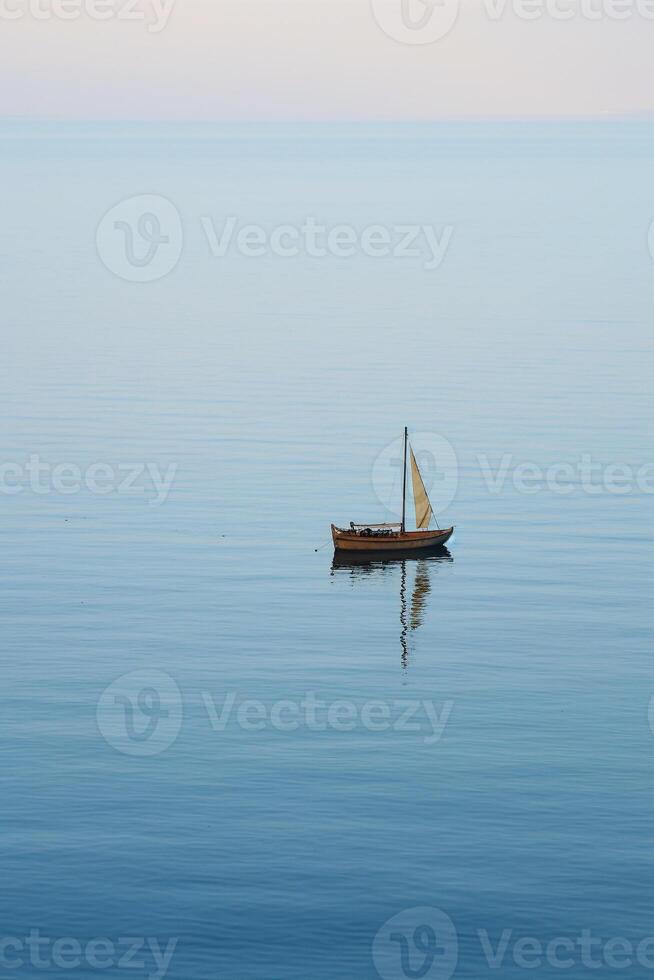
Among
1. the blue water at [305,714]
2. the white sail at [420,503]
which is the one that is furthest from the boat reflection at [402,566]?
the white sail at [420,503]

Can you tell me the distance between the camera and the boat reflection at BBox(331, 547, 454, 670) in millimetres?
112500

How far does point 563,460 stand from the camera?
148 m

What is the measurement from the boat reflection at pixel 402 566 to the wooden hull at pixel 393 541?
412 millimetres

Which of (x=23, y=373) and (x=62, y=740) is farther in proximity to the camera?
(x=23, y=373)

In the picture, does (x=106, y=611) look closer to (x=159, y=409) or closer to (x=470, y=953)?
(x=470, y=953)

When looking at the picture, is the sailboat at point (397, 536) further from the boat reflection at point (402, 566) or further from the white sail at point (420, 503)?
the boat reflection at point (402, 566)

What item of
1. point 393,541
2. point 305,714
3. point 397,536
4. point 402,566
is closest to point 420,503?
point 397,536

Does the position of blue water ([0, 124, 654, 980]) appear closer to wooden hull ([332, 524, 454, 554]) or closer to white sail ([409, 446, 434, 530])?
wooden hull ([332, 524, 454, 554])

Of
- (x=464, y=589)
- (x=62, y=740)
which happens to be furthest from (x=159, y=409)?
(x=62, y=740)

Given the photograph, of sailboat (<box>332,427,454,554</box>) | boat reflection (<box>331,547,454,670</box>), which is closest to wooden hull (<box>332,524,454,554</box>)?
sailboat (<box>332,427,454,554</box>)

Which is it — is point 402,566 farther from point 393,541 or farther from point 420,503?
point 420,503

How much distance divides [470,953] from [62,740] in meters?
26.6

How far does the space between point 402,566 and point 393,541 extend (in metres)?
2.03

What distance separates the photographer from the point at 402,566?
121 m
